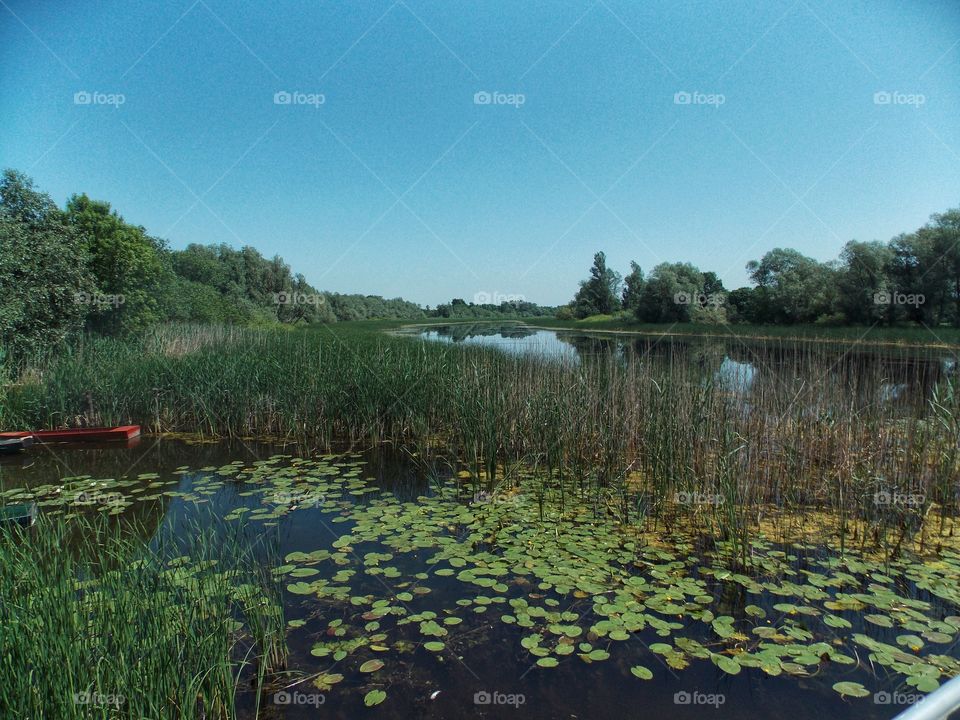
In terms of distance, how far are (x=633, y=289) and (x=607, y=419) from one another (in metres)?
33.5

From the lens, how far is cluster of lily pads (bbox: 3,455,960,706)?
2.56 metres

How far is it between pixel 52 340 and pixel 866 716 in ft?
42.1

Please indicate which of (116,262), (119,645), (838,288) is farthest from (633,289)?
(119,645)

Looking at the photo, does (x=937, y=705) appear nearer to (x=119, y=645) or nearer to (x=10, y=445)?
(x=119, y=645)

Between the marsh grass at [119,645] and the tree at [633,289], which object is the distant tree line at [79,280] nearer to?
the marsh grass at [119,645]

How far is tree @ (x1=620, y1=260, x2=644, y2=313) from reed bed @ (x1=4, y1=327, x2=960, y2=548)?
96.1ft

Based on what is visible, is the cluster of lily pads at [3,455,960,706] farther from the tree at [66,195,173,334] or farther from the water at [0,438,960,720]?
the tree at [66,195,173,334]

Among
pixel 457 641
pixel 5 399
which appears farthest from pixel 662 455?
pixel 5 399

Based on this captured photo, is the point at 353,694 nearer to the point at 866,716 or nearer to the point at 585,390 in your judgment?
the point at 866,716

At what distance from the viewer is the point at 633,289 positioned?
37.0 metres

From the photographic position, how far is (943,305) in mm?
22547

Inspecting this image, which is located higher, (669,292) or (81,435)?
(669,292)

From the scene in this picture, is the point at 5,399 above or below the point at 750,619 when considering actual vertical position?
above

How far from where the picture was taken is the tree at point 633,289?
35.6 m
